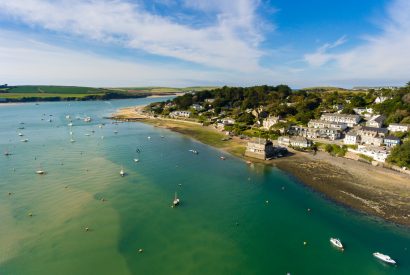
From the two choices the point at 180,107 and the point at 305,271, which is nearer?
the point at 305,271

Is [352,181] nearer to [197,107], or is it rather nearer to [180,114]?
[180,114]

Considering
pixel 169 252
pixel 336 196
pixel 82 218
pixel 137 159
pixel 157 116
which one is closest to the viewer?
pixel 169 252

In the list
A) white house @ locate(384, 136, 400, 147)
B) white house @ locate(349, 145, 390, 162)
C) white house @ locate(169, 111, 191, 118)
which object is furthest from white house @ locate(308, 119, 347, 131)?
white house @ locate(169, 111, 191, 118)

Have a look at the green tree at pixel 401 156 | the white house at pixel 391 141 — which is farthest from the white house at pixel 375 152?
the white house at pixel 391 141

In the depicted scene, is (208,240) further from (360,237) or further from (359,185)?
(359,185)

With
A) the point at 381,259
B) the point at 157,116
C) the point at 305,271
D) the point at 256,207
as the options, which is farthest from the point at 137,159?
the point at 157,116

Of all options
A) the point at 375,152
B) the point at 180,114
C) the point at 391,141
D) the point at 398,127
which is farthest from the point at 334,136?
the point at 180,114

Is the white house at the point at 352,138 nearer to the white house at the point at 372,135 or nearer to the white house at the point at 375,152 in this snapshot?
the white house at the point at 372,135
